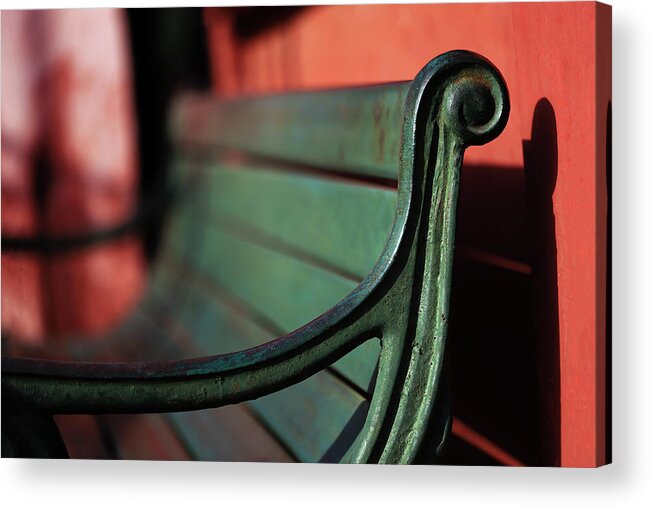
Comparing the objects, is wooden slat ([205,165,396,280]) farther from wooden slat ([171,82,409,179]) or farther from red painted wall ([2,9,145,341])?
red painted wall ([2,9,145,341])

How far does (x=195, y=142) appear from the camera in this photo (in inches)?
135

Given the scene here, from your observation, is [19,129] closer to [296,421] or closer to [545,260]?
[296,421]

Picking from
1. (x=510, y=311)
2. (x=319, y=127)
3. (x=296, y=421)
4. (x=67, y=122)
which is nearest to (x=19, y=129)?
(x=67, y=122)

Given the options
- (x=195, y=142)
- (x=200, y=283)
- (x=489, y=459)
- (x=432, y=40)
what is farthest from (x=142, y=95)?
(x=489, y=459)

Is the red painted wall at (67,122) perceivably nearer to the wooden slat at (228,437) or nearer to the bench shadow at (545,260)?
the wooden slat at (228,437)

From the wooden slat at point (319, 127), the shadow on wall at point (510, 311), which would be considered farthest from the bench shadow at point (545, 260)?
the wooden slat at point (319, 127)

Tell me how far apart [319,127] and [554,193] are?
68 cm

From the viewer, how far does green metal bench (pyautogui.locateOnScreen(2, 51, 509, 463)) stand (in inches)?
53.2

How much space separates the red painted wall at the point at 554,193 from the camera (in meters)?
1.62

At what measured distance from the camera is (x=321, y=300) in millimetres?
2006

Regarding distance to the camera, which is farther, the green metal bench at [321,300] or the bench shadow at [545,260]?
the bench shadow at [545,260]

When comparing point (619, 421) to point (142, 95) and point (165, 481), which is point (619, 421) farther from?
point (142, 95)

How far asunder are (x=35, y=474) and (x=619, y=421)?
1166 millimetres

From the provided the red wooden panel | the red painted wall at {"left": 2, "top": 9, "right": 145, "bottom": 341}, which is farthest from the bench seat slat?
the red wooden panel
